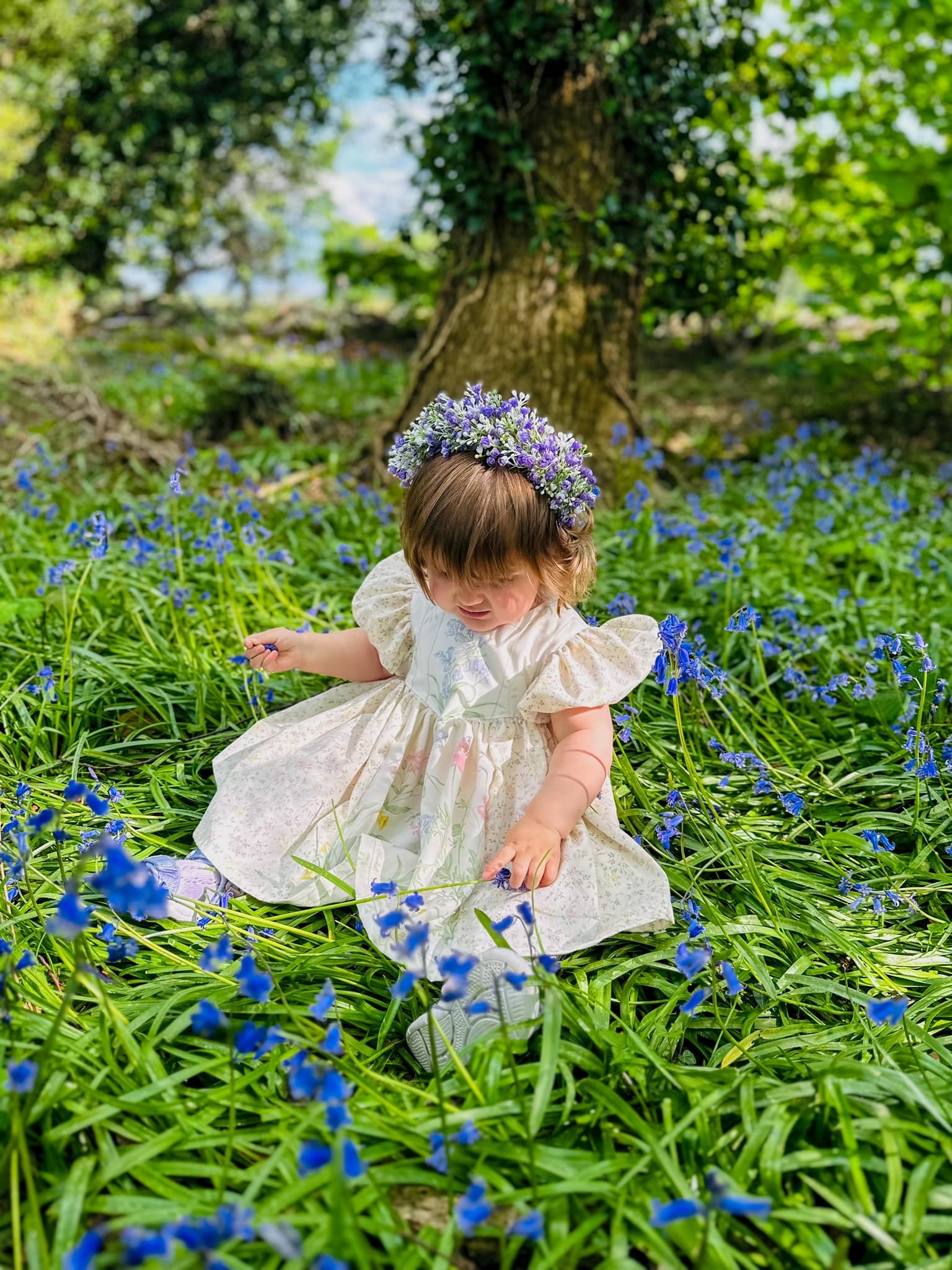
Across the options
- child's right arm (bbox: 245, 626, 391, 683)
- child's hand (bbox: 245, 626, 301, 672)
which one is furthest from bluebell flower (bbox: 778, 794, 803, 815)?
child's hand (bbox: 245, 626, 301, 672)

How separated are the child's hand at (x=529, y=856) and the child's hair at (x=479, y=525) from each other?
0.58 meters

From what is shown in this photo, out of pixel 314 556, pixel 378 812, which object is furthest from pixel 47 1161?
pixel 314 556

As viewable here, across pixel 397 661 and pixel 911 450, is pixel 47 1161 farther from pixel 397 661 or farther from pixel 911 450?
pixel 911 450

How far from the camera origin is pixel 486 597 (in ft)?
7.78

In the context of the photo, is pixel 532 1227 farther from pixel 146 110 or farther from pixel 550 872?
pixel 146 110

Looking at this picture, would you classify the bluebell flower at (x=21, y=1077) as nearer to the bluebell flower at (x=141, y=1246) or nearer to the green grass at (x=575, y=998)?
the green grass at (x=575, y=998)

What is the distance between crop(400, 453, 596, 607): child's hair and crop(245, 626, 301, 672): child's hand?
1.81 feet

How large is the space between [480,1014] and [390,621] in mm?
1184

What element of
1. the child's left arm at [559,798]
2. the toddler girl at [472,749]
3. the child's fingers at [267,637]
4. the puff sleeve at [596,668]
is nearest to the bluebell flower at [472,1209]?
the toddler girl at [472,749]

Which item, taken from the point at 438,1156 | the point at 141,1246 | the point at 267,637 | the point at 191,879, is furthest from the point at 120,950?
the point at 267,637

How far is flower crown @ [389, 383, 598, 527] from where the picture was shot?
2.33 m

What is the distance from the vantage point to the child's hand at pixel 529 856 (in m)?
2.15

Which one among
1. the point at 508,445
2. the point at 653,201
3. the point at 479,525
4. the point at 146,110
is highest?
the point at 146,110

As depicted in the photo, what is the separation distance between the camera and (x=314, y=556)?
4168mm
